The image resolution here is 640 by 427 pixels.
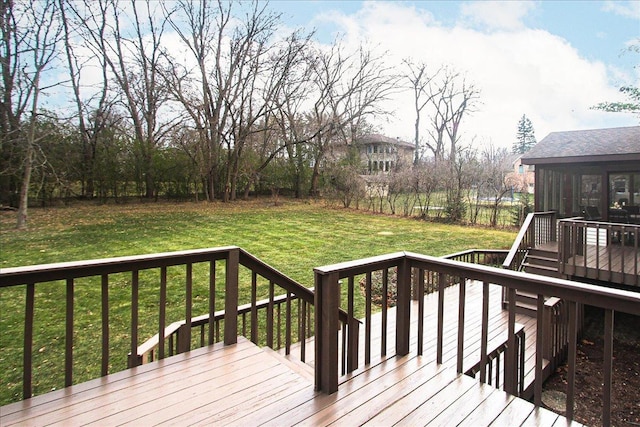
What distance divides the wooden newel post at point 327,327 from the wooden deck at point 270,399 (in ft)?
0.30

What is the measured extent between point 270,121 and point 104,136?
27.0ft

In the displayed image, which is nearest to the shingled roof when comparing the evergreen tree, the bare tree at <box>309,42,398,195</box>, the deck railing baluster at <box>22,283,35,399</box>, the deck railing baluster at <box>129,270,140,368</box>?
the deck railing baluster at <box>129,270,140,368</box>

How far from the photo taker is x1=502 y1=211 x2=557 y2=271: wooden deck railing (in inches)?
255

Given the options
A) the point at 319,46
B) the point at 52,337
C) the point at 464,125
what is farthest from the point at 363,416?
the point at 464,125

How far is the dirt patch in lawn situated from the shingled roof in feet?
12.5

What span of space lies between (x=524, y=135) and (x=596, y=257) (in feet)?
149

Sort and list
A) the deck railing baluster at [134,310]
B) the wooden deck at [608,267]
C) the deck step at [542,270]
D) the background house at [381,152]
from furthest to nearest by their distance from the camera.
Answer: the background house at [381,152], the deck step at [542,270], the wooden deck at [608,267], the deck railing baluster at [134,310]

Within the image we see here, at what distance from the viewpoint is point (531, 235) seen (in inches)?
291

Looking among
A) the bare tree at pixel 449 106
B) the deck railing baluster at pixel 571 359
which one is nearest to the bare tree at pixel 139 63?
the deck railing baluster at pixel 571 359

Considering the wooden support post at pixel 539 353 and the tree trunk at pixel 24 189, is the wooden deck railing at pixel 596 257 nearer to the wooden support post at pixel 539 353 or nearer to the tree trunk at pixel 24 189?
the wooden support post at pixel 539 353

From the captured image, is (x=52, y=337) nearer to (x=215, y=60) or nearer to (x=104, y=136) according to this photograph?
(x=104, y=136)

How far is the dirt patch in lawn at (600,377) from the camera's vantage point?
3939 millimetres

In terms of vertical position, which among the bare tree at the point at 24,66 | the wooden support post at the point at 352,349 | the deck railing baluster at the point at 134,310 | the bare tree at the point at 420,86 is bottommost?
the wooden support post at the point at 352,349

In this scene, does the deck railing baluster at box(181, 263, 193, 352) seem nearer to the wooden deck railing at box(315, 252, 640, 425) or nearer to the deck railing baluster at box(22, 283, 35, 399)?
the deck railing baluster at box(22, 283, 35, 399)
